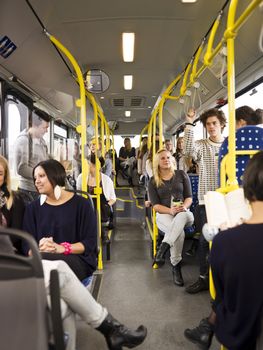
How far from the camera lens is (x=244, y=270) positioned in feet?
4.78

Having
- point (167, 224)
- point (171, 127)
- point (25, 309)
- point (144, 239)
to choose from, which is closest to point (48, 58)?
point (167, 224)

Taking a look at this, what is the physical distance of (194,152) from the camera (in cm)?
350

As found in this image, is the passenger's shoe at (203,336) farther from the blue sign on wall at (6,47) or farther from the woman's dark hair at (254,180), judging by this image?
the blue sign on wall at (6,47)

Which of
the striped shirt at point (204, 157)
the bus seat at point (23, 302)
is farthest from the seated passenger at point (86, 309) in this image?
the striped shirt at point (204, 157)

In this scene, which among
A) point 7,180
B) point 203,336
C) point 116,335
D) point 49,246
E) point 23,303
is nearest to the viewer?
point 23,303

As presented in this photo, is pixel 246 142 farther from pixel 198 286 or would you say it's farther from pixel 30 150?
pixel 30 150

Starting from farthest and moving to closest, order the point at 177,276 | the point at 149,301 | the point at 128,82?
1. the point at 128,82
2. the point at 177,276
3. the point at 149,301

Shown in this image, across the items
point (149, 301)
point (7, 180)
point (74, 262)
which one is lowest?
point (149, 301)

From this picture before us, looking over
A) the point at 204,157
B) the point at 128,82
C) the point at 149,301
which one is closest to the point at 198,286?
the point at 149,301

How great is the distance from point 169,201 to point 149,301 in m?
1.42

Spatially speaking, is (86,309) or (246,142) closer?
(86,309)

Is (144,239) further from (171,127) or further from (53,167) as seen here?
(171,127)

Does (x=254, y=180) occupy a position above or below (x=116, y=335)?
above

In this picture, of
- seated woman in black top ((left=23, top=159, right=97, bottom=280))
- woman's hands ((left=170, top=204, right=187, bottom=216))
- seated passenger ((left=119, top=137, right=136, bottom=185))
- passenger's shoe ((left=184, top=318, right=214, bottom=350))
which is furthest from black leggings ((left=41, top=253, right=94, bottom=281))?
seated passenger ((left=119, top=137, right=136, bottom=185))
